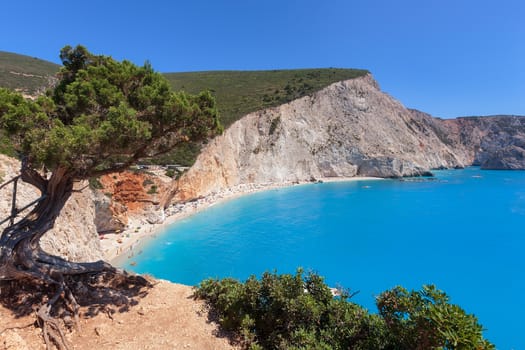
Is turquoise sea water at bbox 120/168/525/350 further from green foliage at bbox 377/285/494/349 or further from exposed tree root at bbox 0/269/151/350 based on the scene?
exposed tree root at bbox 0/269/151/350

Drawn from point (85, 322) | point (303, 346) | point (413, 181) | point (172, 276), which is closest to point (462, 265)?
point (303, 346)

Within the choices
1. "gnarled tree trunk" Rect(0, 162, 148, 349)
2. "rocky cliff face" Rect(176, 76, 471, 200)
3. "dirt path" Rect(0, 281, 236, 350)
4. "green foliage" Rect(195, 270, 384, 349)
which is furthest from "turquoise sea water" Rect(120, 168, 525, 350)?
"rocky cliff face" Rect(176, 76, 471, 200)

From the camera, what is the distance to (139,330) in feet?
18.7

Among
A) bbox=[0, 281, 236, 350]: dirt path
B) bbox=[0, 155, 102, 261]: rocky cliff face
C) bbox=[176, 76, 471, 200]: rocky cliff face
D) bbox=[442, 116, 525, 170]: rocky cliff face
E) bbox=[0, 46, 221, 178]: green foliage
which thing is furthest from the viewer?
bbox=[442, 116, 525, 170]: rocky cliff face

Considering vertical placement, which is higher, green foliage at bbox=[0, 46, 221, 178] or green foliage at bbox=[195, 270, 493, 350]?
green foliage at bbox=[0, 46, 221, 178]

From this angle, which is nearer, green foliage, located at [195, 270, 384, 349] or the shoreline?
green foliage, located at [195, 270, 384, 349]

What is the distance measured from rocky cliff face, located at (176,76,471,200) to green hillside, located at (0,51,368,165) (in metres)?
2.83

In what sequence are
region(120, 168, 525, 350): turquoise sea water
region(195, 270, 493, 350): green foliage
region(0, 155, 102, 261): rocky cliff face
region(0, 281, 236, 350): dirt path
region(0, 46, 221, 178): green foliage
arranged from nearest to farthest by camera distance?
region(195, 270, 493, 350): green foliage → region(0, 46, 221, 178): green foliage → region(0, 281, 236, 350): dirt path → region(0, 155, 102, 261): rocky cliff face → region(120, 168, 525, 350): turquoise sea water

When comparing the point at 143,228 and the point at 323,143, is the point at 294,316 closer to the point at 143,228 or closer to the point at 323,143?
the point at 143,228

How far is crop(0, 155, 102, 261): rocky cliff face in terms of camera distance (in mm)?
9336

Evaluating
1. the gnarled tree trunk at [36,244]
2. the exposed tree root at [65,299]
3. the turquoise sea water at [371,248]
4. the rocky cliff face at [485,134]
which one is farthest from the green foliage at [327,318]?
the rocky cliff face at [485,134]

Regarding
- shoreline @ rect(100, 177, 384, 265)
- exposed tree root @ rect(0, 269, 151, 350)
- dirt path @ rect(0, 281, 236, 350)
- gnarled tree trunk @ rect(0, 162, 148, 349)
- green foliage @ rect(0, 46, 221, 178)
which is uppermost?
green foliage @ rect(0, 46, 221, 178)

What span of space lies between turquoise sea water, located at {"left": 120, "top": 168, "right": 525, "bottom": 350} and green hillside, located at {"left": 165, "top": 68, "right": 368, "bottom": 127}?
26.7 metres

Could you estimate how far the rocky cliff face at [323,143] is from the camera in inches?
1724
